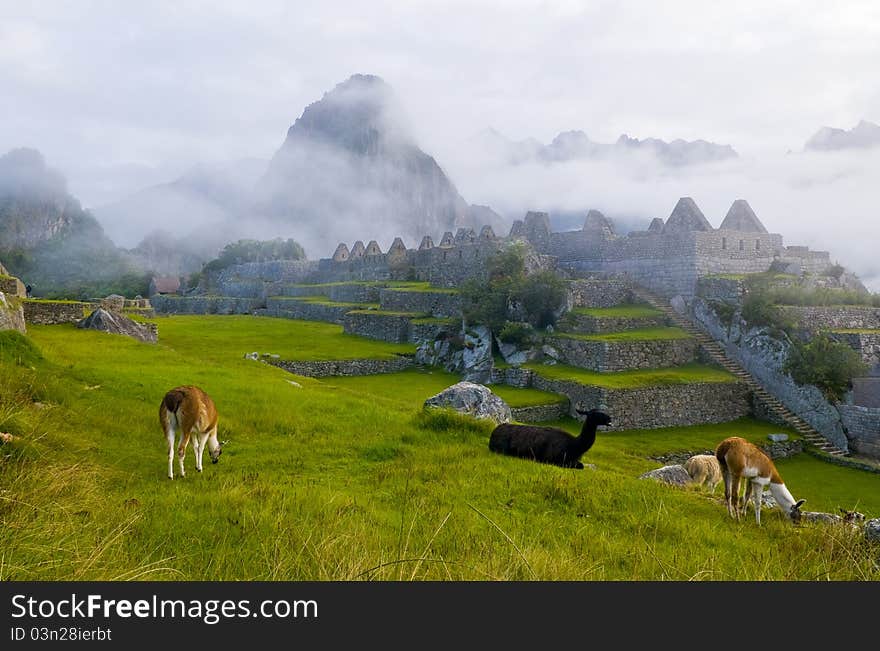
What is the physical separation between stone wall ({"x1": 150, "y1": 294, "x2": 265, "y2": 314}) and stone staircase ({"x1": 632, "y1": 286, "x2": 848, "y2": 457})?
39122mm

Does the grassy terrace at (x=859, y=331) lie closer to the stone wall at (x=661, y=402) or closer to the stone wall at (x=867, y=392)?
the stone wall at (x=867, y=392)

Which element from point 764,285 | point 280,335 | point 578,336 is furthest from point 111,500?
point 280,335

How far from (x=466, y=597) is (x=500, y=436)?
20.0 ft

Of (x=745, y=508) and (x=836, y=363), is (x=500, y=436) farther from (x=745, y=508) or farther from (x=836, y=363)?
(x=836, y=363)

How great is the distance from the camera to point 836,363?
1908 centimetres

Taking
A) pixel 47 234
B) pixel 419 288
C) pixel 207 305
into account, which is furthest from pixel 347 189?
pixel 419 288

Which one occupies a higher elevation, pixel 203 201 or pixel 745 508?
pixel 203 201

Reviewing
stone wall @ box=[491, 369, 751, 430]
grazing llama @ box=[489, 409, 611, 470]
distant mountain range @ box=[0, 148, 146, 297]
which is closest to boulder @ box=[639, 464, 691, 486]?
grazing llama @ box=[489, 409, 611, 470]

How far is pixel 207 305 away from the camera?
2311 inches

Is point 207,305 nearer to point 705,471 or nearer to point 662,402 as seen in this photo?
point 662,402

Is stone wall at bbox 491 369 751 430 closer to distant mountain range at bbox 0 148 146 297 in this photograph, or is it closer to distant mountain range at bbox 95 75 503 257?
distant mountain range at bbox 0 148 146 297

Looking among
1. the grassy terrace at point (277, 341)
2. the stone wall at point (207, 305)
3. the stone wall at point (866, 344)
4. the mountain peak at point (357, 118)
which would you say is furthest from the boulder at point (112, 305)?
the mountain peak at point (357, 118)

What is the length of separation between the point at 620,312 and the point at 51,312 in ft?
73.9

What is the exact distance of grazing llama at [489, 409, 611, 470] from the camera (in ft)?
26.8
